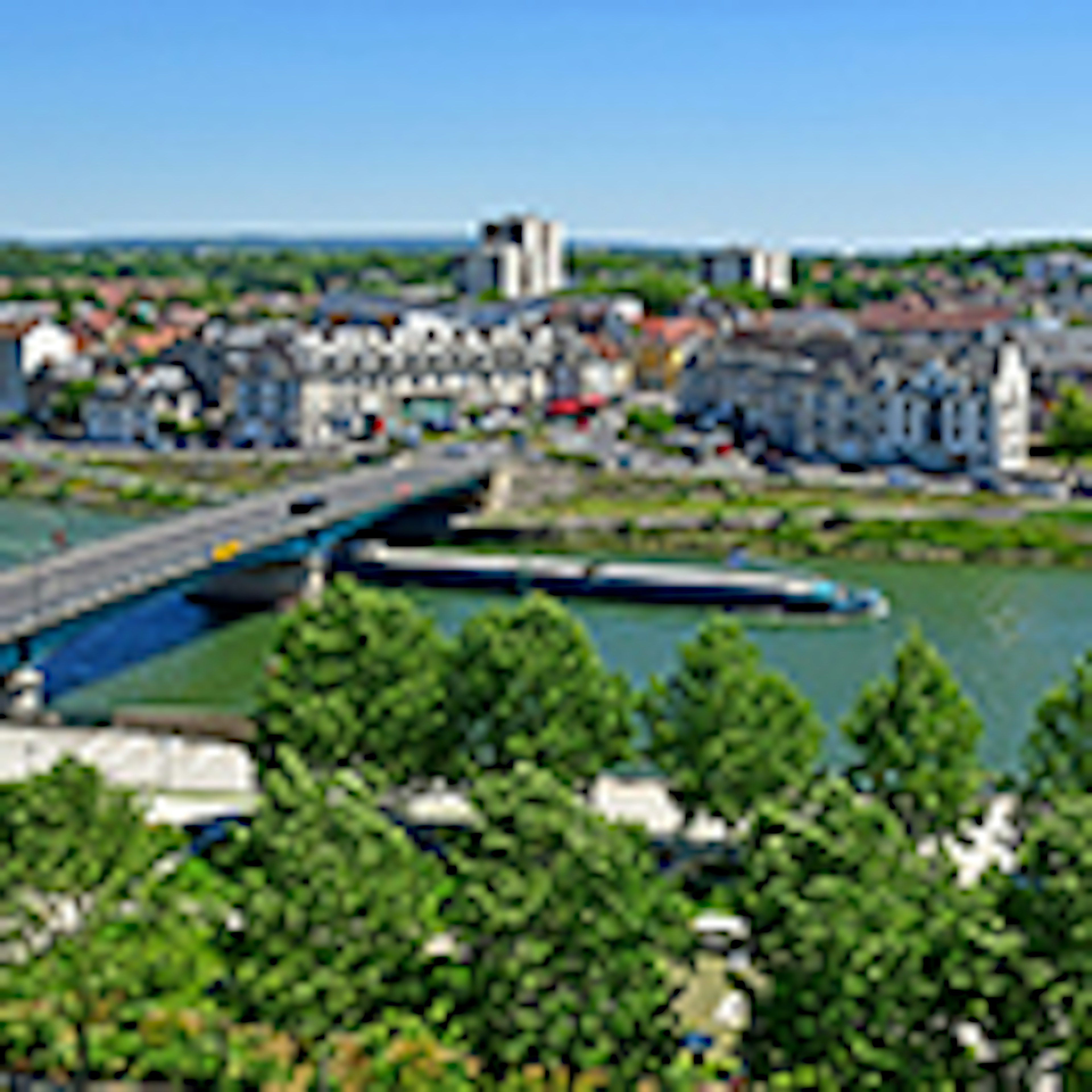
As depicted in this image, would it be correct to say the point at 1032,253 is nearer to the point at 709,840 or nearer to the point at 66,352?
the point at 66,352

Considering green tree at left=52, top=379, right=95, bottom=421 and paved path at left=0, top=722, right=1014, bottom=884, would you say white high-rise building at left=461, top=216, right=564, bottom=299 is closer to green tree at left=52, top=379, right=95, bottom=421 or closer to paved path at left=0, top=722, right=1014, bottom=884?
green tree at left=52, top=379, right=95, bottom=421

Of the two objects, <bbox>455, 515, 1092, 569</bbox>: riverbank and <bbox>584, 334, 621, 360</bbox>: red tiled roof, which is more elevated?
<bbox>584, 334, 621, 360</bbox>: red tiled roof

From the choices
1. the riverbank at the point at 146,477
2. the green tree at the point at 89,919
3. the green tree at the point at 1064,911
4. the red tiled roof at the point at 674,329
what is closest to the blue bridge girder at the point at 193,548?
the riverbank at the point at 146,477

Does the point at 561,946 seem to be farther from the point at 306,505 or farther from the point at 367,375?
the point at 367,375

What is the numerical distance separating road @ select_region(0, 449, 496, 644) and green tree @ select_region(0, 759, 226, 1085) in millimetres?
6071

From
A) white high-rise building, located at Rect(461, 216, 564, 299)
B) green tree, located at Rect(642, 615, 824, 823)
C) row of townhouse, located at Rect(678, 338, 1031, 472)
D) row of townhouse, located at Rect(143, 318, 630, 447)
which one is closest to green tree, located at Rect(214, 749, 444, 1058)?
green tree, located at Rect(642, 615, 824, 823)

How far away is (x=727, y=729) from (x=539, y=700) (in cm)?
137

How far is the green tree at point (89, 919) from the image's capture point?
324 inches

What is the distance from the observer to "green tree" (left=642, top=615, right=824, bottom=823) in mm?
11297

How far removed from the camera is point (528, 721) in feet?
38.7

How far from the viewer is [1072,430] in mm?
32844

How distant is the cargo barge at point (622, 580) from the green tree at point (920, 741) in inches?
409

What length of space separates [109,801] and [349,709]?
8.08 ft

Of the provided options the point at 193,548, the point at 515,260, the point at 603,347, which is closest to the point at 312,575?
the point at 193,548
